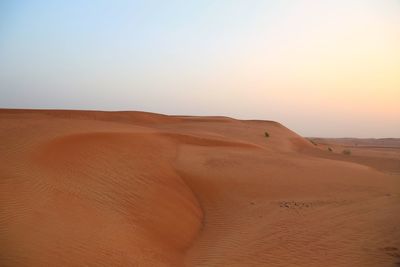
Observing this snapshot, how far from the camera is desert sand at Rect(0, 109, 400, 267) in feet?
22.5

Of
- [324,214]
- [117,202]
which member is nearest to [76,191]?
[117,202]

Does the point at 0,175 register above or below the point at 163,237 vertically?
above

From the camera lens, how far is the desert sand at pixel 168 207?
270 inches

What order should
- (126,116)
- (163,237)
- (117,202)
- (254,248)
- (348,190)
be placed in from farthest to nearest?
(126,116), (348,190), (117,202), (163,237), (254,248)

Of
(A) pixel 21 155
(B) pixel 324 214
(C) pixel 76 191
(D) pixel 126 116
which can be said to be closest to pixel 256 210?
(B) pixel 324 214

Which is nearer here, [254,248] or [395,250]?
[395,250]

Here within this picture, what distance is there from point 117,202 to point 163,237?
56.5 inches

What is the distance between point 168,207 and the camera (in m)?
9.81

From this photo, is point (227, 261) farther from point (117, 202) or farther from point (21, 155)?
point (21, 155)

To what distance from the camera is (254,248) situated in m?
7.76

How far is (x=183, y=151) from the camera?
618 inches

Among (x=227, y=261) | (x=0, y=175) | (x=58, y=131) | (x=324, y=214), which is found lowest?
(x=227, y=261)

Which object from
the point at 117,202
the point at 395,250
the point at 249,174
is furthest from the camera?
the point at 249,174

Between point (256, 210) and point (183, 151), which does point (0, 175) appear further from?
point (183, 151)
